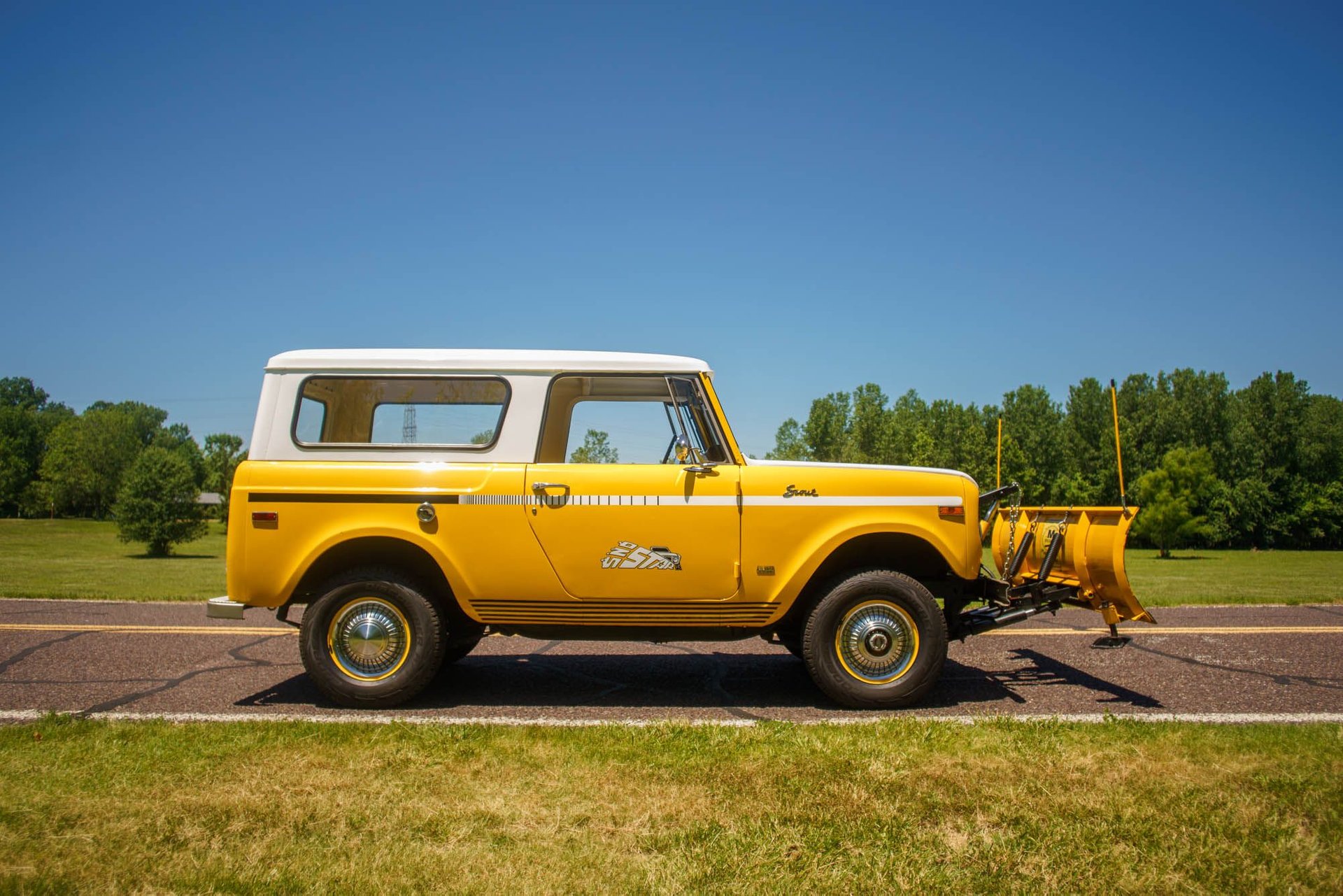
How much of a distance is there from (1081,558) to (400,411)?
481cm

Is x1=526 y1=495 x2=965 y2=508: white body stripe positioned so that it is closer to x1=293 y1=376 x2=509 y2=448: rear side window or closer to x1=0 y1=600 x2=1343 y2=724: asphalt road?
x1=293 y1=376 x2=509 y2=448: rear side window

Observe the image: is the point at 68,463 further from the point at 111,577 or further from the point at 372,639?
the point at 372,639

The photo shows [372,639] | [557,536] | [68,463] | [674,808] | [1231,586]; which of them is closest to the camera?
[674,808]

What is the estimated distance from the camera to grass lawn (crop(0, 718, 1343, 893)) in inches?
116

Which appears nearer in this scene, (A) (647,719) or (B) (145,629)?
(A) (647,719)

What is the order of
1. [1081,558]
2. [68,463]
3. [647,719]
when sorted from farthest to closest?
[68,463], [1081,558], [647,719]

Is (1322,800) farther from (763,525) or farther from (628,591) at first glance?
(628,591)

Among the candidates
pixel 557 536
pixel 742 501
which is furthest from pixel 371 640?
pixel 742 501

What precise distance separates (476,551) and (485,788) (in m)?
1.88

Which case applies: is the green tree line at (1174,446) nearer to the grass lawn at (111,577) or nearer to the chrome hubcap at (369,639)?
the grass lawn at (111,577)

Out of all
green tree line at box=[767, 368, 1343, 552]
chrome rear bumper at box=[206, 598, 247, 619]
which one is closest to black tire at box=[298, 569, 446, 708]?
chrome rear bumper at box=[206, 598, 247, 619]

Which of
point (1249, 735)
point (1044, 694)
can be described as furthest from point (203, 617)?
point (1249, 735)

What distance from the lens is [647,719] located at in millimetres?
5172

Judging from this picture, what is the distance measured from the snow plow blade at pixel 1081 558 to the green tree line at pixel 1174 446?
54.2 meters
